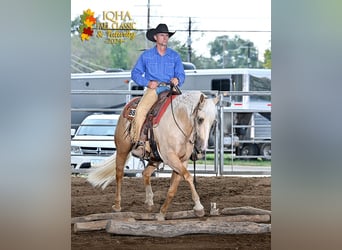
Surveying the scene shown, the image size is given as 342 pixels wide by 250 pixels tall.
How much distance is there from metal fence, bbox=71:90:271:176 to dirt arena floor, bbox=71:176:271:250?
39 cm

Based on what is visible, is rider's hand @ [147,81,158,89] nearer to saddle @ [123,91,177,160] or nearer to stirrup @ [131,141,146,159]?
saddle @ [123,91,177,160]

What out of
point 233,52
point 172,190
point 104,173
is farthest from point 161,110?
point 233,52

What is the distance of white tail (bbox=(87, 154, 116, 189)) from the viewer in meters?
5.20

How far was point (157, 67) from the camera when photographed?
4574mm

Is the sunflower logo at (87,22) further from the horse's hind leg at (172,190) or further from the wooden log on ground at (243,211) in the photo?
the wooden log on ground at (243,211)

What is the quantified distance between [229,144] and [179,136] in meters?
2.60

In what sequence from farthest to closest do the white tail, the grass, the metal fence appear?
the grass < the metal fence < the white tail

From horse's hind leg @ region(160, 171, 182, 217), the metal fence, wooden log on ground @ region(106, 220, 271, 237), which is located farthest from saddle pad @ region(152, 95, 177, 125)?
the metal fence

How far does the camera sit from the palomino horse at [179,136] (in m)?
4.45

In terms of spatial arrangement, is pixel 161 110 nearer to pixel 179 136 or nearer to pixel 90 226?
pixel 179 136

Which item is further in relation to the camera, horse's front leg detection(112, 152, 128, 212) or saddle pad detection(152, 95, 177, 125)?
horse's front leg detection(112, 152, 128, 212)
